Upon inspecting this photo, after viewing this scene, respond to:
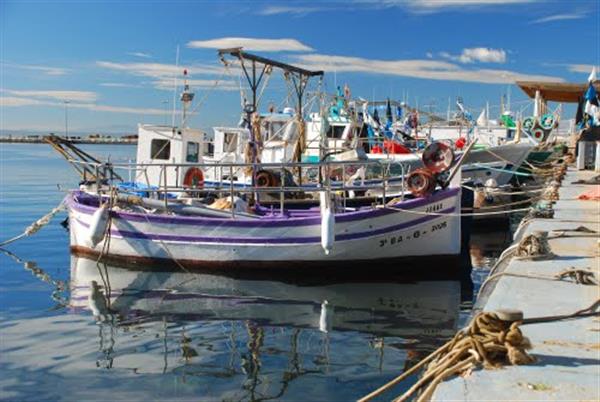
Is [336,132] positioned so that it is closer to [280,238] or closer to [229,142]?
[229,142]

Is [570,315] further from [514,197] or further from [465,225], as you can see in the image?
[514,197]

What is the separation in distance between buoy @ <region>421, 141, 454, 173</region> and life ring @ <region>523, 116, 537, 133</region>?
21280 mm

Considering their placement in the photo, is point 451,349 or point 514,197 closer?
point 451,349

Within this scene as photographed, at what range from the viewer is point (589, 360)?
4.28 m

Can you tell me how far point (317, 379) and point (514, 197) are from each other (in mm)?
16628

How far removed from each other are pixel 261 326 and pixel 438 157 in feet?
17.8

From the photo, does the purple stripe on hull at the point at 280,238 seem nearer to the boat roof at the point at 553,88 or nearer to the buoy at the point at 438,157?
the buoy at the point at 438,157

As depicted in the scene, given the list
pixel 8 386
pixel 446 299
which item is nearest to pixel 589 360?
pixel 8 386

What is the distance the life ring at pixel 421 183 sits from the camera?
1209 centimetres

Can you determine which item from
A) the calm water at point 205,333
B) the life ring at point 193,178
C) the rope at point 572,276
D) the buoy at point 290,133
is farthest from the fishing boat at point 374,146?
the rope at point 572,276

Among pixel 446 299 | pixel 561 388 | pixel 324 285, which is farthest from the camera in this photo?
pixel 324 285

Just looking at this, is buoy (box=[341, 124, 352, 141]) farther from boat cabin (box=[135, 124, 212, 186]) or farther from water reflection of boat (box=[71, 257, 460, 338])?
water reflection of boat (box=[71, 257, 460, 338])

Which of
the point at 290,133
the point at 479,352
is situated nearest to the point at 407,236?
the point at 479,352

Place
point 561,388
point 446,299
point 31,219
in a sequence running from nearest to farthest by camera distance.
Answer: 1. point 561,388
2. point 446,299
3. point 31,219
